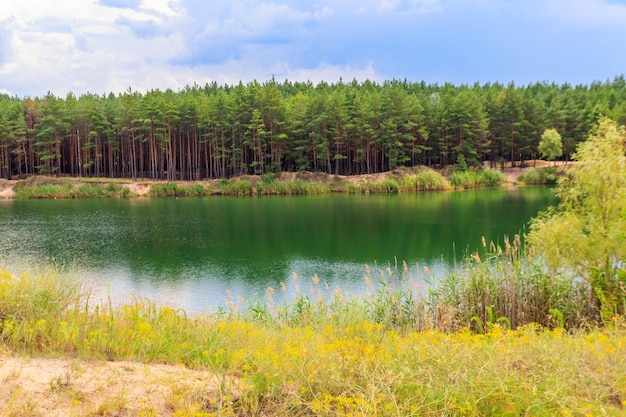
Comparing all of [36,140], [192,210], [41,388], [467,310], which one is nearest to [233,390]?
[41,388]

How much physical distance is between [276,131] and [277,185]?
983 cm

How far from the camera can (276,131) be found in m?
61.2

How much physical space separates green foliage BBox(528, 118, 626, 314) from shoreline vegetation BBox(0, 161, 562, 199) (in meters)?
43.3

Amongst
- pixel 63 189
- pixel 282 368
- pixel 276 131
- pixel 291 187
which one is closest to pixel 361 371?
pixel 282 368

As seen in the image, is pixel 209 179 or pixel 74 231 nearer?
pixel 74 231

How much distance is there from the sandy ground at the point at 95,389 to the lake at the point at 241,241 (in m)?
5.32

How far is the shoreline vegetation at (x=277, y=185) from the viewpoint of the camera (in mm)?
54219

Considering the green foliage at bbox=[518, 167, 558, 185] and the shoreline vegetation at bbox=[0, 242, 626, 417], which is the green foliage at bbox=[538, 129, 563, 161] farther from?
the shoreline vegetation at bbox=[0, 242, 626, 417]

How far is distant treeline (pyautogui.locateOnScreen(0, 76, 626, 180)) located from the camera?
5878 centimetres

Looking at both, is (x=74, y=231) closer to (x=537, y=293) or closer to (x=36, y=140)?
Answer: (x=537, y=293)

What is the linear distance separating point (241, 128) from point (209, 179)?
8325 mm

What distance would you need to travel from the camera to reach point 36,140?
210 ft

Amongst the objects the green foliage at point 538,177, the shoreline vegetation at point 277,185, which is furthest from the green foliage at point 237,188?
the green foliage at point 538,177

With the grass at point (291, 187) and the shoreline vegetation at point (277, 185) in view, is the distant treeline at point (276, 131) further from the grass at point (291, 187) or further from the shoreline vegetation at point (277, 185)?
the grass at point (291, 187)
